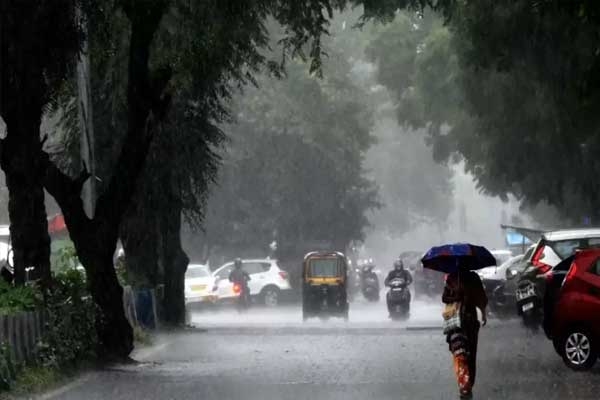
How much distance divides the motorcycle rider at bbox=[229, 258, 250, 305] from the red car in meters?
31.5

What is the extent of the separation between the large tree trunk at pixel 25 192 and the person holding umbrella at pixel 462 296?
690 centimetres

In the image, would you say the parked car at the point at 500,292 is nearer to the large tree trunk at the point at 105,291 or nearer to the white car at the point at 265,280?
the large tree trunk at the point at 105,291

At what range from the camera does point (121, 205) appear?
23266 millimetres

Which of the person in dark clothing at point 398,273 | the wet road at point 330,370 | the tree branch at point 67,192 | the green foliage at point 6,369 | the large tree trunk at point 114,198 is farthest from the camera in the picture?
the person in dark clothing at point 398,273

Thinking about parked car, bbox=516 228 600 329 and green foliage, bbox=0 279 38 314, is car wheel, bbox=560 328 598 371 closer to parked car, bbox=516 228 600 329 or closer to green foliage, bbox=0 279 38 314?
parked car, bbox=516 228 600 329

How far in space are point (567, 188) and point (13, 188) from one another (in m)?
26.4

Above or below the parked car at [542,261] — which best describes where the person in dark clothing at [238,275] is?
above

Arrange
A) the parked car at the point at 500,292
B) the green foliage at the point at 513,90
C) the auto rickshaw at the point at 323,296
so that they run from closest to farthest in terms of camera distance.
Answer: the green foliage at the point at 513,90 → the parked car at the point at 500,292 → the auto rickshaw at the point at 323,296

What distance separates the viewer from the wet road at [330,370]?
18.1 meters

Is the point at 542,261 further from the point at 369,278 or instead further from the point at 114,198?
the point at 369,278

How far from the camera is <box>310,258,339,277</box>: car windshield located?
155 feet

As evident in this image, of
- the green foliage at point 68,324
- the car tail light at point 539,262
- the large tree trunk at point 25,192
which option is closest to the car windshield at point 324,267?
the car tail light at point 539,262

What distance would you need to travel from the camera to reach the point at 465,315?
57.1 ft

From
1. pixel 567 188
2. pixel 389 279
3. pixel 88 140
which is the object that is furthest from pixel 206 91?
pixel 567 188
